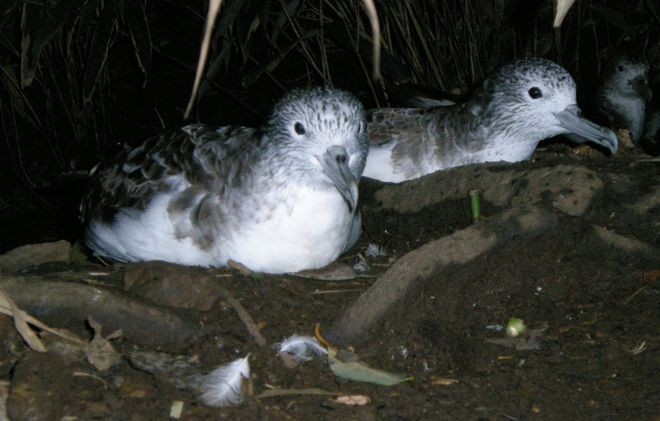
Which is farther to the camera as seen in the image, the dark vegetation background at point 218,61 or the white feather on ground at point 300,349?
the dark vegetation background at point 218,61

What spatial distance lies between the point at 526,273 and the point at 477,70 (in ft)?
13.7

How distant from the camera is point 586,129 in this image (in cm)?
531

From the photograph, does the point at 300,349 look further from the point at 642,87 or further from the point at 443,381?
the point at 642,87

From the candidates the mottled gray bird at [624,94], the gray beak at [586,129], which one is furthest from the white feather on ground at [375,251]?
the mottled gray bird at [624,94]

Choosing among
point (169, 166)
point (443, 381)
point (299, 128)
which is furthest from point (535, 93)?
point (443, 381)

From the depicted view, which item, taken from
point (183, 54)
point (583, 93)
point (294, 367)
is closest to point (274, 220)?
point (294, 367)

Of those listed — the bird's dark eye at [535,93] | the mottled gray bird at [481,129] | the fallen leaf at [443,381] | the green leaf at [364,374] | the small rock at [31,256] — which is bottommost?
the small rock at [31,256]

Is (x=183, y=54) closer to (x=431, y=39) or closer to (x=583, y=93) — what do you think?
(x=431, y=39)

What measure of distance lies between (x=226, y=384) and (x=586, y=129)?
321 cm

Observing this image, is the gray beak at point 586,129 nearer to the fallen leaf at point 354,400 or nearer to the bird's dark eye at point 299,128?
the bird's dark eye at point 299,128

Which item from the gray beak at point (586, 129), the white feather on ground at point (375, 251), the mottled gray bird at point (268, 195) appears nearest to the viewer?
the mottled gray bird at point (268, 195)

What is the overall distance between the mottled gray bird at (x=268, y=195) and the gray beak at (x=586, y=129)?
170 centimetres

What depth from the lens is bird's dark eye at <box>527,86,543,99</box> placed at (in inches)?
218

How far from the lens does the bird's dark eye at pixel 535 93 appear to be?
5.54m
